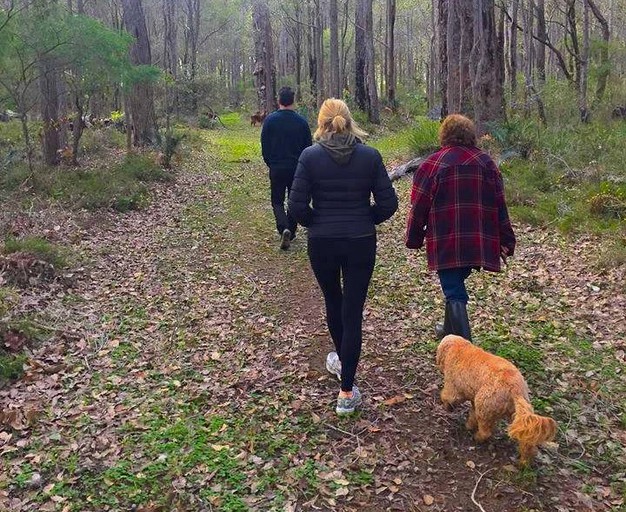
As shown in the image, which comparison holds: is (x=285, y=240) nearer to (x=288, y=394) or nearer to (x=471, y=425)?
(x=288, y=394)

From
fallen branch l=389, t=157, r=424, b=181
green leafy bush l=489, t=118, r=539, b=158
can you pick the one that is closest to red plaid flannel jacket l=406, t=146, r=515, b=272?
green leafy bush l=489, t=118, r=539, b=158

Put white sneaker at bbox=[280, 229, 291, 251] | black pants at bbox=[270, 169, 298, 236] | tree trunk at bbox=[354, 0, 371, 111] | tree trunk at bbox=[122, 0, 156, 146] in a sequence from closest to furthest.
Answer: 1. black pants at bbox=[270, 169, 298, 236]
2. white sneaker at bbox=[280, 229, 291, 251]
3. tree trunk at bbox=[122, 0, 156, 146]
4. tree trunk at bbox=[354, 0, 371, 111]

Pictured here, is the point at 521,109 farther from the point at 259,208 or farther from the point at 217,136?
the point at 217,136

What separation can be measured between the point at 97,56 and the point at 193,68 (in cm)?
2488

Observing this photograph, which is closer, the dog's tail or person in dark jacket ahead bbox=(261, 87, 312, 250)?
the dog's tail

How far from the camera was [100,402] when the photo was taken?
4707mm

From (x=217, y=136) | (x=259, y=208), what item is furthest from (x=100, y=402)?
(x=217, y=136)

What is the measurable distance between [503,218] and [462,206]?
38 cm

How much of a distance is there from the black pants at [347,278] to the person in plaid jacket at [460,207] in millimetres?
803

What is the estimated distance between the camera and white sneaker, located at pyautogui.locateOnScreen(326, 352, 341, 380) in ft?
16.1

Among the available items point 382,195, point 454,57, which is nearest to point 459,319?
point 382,195

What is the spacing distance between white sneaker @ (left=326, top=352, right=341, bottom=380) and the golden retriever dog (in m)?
1.00

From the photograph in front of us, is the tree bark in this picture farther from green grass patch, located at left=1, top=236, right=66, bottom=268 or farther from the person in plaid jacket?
the person in plaid jacket

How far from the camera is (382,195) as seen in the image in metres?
4.05
